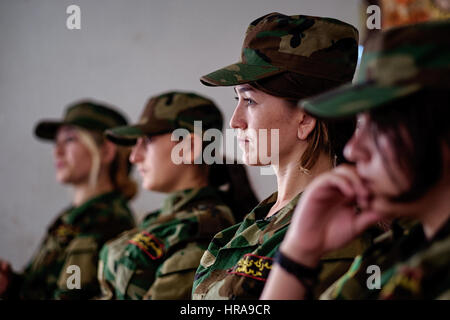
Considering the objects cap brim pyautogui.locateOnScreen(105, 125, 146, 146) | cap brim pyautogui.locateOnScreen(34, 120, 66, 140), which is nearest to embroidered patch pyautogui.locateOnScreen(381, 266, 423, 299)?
cap brim pyautogui.locateOnScreen(105, 125, 146, 146)

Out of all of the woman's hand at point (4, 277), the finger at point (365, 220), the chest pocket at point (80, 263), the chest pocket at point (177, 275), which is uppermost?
the finger at point (365, 220)

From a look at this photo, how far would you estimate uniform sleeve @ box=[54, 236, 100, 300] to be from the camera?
2105 mm

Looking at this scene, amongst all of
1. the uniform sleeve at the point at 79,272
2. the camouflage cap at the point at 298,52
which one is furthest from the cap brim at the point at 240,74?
the uniform sleeve at the point at 79,272

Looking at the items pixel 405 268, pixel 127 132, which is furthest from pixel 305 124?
pixel 127 132

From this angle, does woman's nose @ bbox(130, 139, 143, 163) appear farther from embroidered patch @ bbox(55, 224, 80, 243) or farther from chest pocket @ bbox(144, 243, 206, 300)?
embroidered patch @ bbox(55, 224, 80, 243)

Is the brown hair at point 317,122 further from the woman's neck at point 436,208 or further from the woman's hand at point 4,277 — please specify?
the woman's hand at point 4,277

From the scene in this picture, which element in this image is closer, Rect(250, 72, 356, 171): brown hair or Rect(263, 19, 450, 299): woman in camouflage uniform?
Rect(263, 19, 450, 299): woman in camouflage uniform

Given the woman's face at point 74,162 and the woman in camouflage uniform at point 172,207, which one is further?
the woman's face at point 74,162

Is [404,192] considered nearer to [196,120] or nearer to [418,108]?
[418,108]

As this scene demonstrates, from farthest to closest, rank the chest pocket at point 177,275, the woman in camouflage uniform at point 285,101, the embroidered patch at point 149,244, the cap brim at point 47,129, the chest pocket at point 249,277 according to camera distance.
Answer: the cap brim at point 47,129 → the embroidered patch at point 149,244 → the chest pocket at point 177,275 → the woman in camouflage uniform at point 285,101 → the chest pocket at point 249,277

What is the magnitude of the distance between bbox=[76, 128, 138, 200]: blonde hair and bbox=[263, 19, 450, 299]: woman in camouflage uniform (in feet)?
6.09

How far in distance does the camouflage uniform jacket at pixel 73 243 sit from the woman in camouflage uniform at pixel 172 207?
0.33 meters

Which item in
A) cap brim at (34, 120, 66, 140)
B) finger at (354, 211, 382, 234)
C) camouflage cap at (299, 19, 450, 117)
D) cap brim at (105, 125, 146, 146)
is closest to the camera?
camouflage cap at (299, 19, 450, 117)

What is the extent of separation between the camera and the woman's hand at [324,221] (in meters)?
0.77
